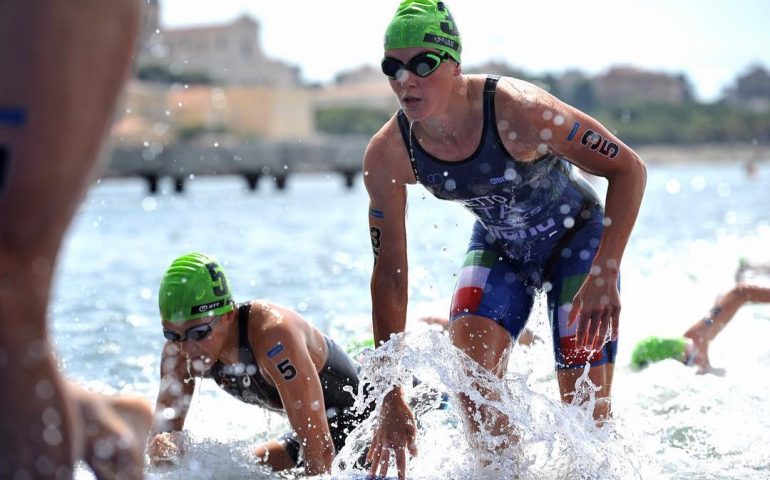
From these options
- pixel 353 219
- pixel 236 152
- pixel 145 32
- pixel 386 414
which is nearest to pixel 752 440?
pixel 386 414

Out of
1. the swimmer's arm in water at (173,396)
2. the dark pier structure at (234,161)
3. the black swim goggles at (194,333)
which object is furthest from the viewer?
the dark pier structure at (234,161)

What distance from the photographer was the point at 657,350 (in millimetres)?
7934

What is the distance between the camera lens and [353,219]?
2845cm

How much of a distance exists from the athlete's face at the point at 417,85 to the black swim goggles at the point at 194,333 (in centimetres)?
159

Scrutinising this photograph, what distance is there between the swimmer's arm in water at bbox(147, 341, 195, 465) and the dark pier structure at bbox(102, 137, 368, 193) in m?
36.0

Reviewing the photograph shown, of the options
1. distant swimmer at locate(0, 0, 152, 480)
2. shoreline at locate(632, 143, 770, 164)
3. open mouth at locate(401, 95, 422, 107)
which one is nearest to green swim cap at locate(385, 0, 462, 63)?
open mouth at locate(401, 95, 422, 107)

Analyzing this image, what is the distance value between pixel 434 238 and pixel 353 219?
25.6ft

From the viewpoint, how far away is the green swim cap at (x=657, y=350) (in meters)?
7.88

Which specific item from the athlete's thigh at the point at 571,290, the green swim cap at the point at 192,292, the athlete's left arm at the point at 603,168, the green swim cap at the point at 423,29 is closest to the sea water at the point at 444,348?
the athlete's thigh at the point at 571,290

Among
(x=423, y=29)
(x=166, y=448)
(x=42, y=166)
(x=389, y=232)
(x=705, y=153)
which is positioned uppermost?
(x=705, y=153)

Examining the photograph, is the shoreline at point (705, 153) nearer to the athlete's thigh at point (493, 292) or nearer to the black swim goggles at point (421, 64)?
the athlete's thigh at point (493, 292)

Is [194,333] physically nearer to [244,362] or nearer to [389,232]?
[244,362]

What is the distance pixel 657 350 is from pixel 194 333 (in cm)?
438

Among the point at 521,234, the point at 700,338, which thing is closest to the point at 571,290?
the point at 521,234
